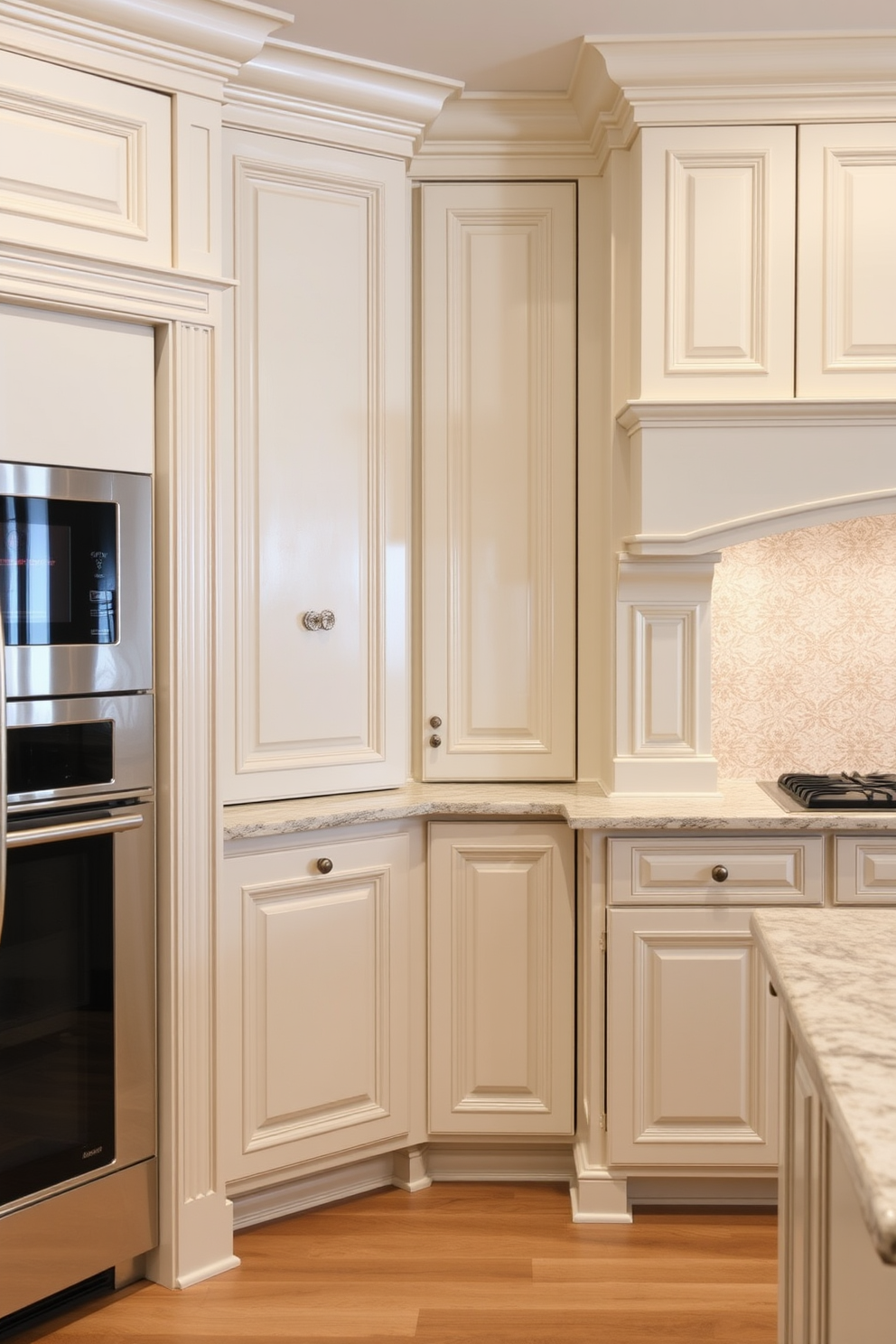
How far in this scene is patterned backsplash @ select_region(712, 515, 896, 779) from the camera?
10.3 feet

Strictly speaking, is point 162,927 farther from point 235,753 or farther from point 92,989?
point 235,753

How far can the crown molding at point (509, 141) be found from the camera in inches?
115

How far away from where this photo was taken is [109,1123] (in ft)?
7.60

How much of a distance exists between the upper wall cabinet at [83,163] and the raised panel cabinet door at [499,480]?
2.77ft

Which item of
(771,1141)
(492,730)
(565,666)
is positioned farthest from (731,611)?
(771,1141)

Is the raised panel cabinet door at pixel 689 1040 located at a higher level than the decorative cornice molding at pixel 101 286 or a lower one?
lower

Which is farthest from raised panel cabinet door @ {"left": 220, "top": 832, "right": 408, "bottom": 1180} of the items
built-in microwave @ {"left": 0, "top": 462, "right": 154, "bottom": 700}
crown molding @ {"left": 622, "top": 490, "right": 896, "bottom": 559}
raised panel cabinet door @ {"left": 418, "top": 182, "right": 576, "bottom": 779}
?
crown molding @ {"left": 622, "top": 490, "right": 896, "bottom": 559}

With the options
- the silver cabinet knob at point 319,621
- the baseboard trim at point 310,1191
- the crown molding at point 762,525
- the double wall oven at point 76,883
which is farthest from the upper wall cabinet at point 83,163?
the baseboard trim at point 310,1191

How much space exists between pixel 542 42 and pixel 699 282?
620mm

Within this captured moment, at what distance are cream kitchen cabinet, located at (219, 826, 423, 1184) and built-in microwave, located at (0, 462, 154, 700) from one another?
53 cm

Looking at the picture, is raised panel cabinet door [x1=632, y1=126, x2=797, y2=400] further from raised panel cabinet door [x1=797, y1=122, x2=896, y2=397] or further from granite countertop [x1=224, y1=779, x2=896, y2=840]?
granite countertop [x1=224, y1=779, x2=896, y2=840]

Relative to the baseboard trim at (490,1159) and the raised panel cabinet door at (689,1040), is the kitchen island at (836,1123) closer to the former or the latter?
the raised panel cabinet door at (689,1040)

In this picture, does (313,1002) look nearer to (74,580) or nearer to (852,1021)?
(74,580)

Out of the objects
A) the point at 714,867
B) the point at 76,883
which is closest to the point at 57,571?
the point at 76,883
